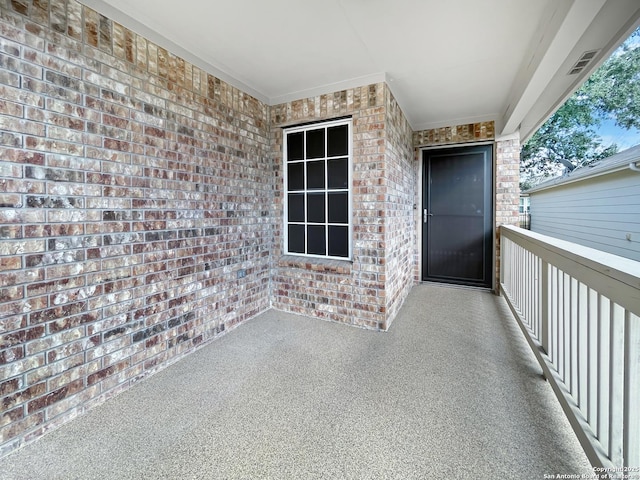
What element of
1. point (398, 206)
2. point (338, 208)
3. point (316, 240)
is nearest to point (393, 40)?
point (338, 208)

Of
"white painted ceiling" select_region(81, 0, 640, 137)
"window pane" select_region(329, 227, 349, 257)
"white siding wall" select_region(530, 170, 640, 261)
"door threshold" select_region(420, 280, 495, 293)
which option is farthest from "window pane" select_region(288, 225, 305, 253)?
"white siding wall" select_region(530, 170, 640, 261)

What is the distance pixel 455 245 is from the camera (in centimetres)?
462

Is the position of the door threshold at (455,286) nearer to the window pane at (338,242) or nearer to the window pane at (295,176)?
the window pane at (338,242)

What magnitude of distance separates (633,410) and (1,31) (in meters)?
3.28

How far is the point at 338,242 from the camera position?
328 cm

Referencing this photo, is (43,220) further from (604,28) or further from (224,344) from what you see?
(604,28)

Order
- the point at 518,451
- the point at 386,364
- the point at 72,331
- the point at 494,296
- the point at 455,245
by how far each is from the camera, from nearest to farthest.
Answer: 1. the point at 518,451
2. the point at 72,331
3. the point at 386,364
4. the point at 494,296
5. the point at 455,245

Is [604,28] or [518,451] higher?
[604,28]

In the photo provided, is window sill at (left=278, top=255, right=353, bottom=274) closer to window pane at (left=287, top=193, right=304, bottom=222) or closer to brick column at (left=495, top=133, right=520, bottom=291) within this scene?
window pane at (left=287, top=193, right=304, bottom=222)

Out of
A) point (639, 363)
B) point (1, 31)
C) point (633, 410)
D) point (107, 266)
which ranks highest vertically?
point (1, 31)

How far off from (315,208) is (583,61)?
268 cm

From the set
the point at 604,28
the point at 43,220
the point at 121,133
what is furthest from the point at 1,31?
the point at 604,28

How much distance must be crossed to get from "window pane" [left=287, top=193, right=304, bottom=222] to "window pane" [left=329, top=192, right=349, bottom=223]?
1.31 feet

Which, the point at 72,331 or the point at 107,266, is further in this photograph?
the point at 107,266
